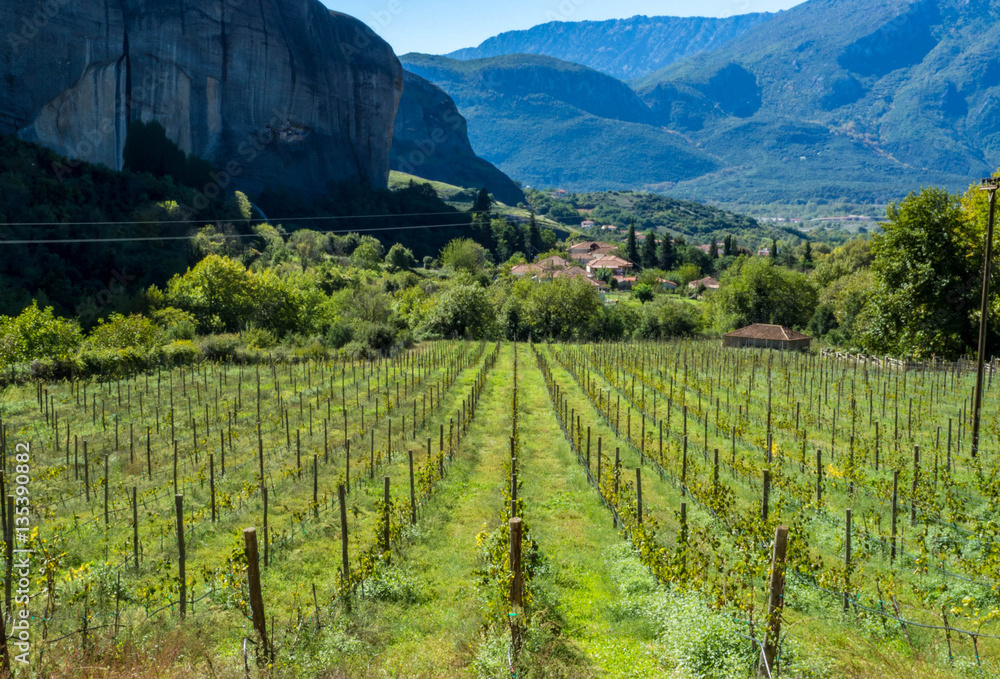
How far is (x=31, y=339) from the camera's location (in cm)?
2475

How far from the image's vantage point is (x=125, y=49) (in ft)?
191

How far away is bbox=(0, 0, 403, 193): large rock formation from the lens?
49688 mm

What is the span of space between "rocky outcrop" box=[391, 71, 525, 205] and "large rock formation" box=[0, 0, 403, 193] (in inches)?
2708

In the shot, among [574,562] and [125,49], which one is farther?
[125,49]

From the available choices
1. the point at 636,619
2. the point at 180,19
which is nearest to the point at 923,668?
the point at 636,619

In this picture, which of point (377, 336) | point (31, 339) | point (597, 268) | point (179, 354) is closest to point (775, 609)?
point (31, 339)

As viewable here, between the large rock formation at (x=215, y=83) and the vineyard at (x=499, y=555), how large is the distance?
45354mm

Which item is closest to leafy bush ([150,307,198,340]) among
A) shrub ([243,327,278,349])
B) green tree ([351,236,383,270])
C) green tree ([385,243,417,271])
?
shrub ([243,327,278,349])

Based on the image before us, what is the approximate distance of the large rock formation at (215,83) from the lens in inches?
1956

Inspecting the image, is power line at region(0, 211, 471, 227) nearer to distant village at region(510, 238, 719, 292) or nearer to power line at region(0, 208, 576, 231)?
power line at region(0, 208, 576, 231)

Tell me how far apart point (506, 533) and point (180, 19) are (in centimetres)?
7380

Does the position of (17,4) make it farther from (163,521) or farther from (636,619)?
(636,619)

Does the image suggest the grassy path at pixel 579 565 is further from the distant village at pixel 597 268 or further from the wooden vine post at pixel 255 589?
the distant village at pixel 597 268

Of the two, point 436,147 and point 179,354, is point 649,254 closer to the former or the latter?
point 179,354
